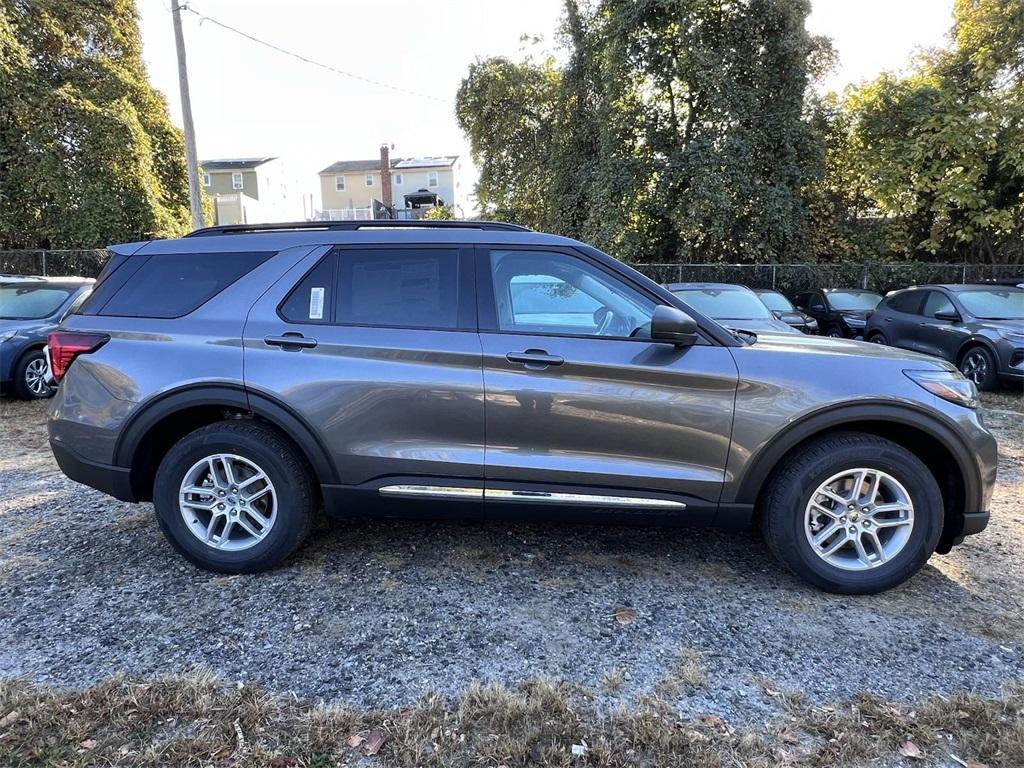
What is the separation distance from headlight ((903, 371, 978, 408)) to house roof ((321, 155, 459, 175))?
55605 millimetres

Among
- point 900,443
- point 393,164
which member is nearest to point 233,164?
point 393,164

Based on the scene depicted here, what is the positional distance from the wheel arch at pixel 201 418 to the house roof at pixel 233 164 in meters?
47.5

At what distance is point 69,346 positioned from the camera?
135 inches

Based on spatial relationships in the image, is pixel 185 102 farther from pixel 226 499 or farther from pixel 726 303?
pixel 226 499

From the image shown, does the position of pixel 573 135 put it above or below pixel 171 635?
above

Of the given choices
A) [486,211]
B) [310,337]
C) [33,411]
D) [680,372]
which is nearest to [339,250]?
[310,337]

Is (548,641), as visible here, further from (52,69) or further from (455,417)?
(52,69)

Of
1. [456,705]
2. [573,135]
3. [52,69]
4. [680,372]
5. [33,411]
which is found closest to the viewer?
[456,705]

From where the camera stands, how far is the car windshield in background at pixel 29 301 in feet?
25.7

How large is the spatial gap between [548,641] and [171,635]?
1693 millimetres

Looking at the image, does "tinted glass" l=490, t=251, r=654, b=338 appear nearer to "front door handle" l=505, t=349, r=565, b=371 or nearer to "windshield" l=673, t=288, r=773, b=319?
"front door handle" l=505, t=349, r=565, b=371

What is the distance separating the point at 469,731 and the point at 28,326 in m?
7.99

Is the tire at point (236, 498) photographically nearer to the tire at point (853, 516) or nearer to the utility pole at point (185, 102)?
the tire at point (853, 516)

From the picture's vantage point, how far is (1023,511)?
14.7 ft
